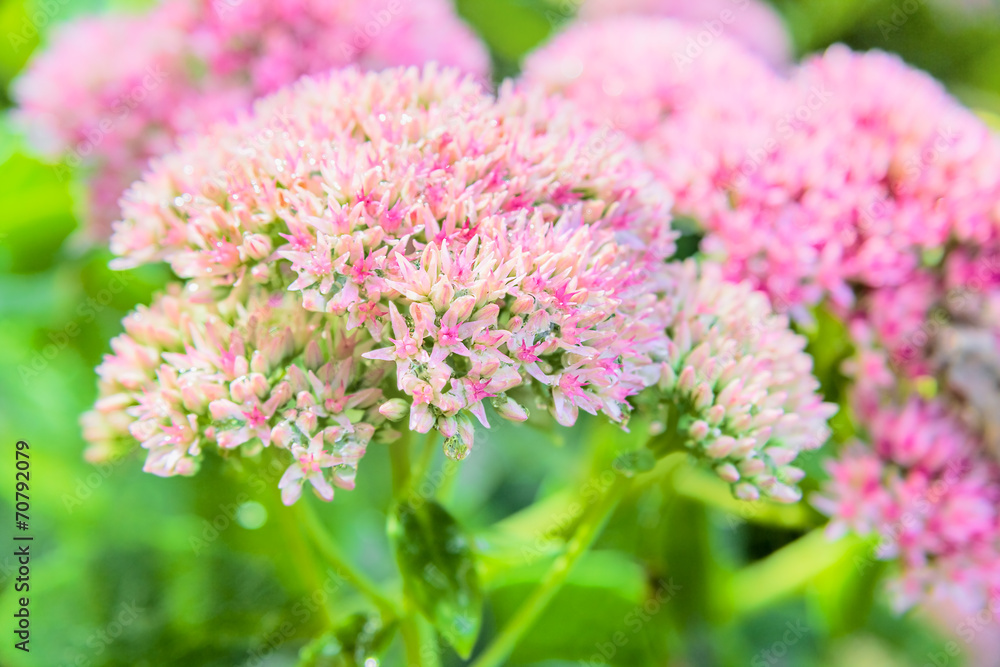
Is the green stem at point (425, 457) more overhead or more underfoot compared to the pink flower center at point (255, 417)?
more underfoot

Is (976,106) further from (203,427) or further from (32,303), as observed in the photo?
(32,303)

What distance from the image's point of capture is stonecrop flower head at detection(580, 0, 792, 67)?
4.37 feet

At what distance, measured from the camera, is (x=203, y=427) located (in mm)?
560

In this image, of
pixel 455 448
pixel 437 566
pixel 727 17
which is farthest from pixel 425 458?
pixel 727 17

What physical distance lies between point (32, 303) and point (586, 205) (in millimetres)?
859

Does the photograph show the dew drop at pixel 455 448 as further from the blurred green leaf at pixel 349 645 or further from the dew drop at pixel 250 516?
the dew drop at pixel 250 516

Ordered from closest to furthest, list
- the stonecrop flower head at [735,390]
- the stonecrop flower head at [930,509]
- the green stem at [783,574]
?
the stonecrop flower head at [735,390] → the stonecrop flower head at [930,509] → the green stem at [783,574]

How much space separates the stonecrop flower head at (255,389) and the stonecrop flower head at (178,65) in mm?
373

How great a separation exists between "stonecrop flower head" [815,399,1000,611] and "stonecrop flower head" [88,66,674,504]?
30cm

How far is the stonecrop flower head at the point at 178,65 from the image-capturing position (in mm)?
917

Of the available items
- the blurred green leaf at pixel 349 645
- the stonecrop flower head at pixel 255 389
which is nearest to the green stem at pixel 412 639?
the blurred green leaf at pixel 349 645

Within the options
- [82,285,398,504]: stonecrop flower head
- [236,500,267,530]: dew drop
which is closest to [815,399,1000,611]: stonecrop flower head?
[82,285,398,504]: stonecrop flower head

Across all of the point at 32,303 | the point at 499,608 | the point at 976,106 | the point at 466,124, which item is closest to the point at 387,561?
the point at 499,608

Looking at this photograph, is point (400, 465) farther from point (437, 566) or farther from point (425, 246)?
point (425, 246)
